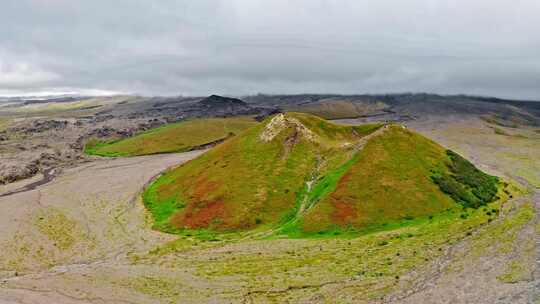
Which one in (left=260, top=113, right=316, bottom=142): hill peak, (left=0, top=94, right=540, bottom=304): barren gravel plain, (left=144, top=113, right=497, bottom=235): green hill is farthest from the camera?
(left=260, top=113, right=316, bottom=142): hill peak

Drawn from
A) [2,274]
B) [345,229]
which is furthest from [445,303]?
[2,274]

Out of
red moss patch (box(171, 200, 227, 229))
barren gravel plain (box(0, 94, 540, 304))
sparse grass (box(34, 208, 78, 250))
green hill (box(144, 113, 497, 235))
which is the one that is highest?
green hill (box(144, 113, 497, 235))

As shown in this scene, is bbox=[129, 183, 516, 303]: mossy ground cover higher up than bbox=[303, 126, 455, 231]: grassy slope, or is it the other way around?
bbox=[303, 126, 455, 231]: grassy slope

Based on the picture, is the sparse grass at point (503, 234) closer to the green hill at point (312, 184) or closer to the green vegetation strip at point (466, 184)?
the green vegetation strip at point (466, 184)

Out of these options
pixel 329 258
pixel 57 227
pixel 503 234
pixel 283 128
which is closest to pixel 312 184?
pixel 283 128

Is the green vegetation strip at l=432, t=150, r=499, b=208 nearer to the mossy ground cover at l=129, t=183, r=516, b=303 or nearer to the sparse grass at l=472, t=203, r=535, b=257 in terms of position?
the mossy ground cover at l=129, t=183, r=516, b=303

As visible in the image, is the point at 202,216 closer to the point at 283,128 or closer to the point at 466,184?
the point at 283,128

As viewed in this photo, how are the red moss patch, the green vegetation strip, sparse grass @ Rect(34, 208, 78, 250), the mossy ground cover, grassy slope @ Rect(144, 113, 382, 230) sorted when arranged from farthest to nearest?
the green vegetation strip < grassy slope @ Rect(144, 113, 382, 230) < the red moss patch < sparse grass @ Rect(34, 208, 78, 250) < the mossy ground cover

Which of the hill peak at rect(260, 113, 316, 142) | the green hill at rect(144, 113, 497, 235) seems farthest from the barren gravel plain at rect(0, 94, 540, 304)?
the hill peak at rect(260, 113, 316, 142)
